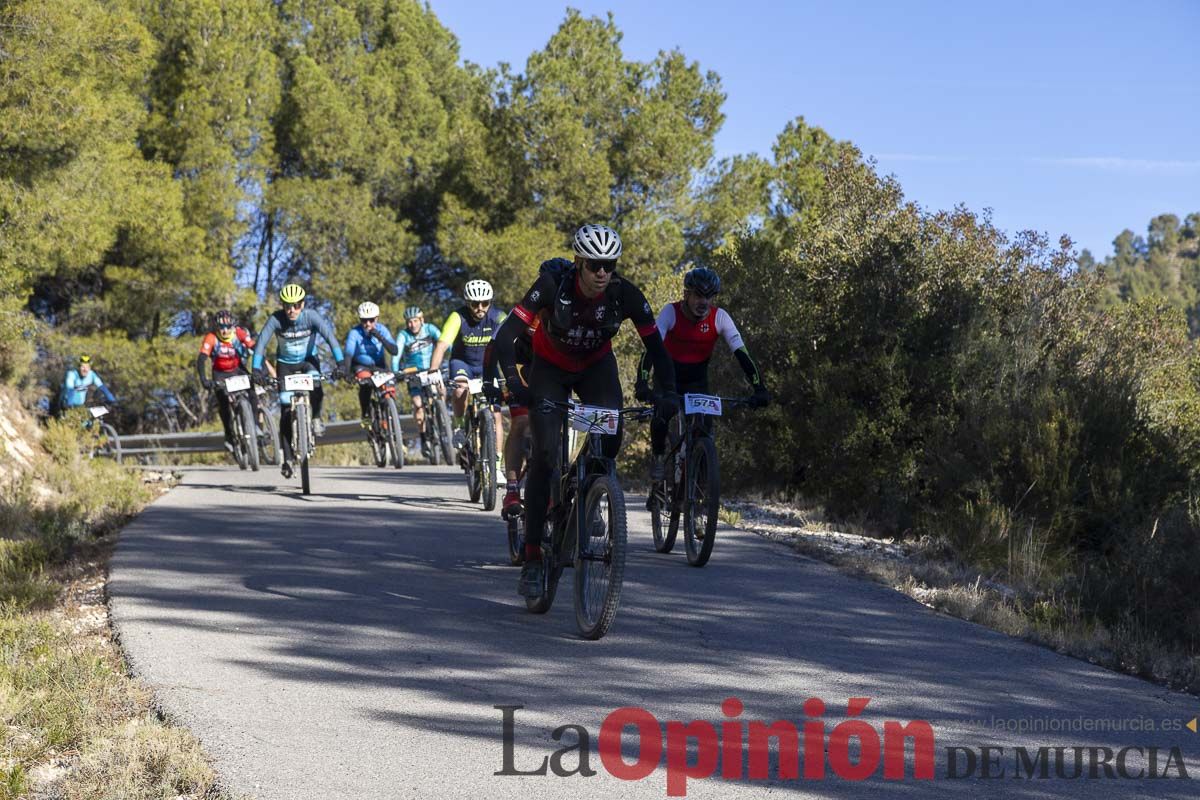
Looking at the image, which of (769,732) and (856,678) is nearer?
(769,732)

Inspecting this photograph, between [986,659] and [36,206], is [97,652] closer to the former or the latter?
[986,659]

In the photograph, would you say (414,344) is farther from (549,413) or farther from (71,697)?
(71,697)

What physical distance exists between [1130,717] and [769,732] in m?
1.74

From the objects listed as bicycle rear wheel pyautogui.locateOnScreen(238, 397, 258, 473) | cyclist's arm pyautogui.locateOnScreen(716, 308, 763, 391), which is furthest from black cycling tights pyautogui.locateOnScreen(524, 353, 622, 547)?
bicycle rear wheel pyautogui.locateOnScreen(238, 397, 258, 473)

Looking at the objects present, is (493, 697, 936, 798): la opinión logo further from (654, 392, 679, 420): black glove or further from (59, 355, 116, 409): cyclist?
(59, 355, 116, 409): cyclist

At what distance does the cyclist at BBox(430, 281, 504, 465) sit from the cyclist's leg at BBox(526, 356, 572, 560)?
5047mm

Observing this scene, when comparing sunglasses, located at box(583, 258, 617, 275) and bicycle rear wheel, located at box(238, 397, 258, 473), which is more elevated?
sunglasses, located at box(583, 258, 617, 275)

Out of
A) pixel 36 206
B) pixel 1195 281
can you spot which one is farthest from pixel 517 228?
pixel 1195 281

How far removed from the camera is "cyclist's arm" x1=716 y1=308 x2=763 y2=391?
959cm

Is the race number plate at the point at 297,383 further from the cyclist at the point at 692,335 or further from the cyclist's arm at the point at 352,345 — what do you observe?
the cyclist at the point at 692,335

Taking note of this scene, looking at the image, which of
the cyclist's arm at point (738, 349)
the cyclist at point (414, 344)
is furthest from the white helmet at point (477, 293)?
the cyclist at point (414, 344)

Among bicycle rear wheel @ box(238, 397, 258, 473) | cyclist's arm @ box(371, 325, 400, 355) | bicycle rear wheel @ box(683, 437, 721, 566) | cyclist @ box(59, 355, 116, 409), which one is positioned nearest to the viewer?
bicycle rear wheel @ box(683, 437, 721, 566)

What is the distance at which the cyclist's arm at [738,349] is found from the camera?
31.5ft

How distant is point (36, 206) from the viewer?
71.1ft
